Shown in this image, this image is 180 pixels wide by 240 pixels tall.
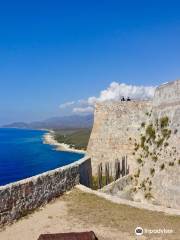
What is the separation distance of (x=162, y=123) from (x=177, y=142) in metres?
2.71

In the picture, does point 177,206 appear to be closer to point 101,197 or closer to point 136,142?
point 101,197

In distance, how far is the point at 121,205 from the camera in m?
17.8

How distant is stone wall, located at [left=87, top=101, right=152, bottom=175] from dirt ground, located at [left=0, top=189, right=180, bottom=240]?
1180 cm

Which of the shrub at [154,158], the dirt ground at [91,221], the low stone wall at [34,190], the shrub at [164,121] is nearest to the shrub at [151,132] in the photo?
the shrub at [164,121]

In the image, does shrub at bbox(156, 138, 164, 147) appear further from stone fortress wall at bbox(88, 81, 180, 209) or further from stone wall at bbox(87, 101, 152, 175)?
stone wall at bbox(87, 101, 152, 175)

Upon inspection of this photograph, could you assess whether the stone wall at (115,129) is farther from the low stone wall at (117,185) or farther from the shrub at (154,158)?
the shrub at (154,158)

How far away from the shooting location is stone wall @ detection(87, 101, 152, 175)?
29.5m

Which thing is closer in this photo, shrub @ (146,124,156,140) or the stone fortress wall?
the stone fortress wall

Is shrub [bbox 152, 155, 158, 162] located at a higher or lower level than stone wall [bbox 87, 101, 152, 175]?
lower

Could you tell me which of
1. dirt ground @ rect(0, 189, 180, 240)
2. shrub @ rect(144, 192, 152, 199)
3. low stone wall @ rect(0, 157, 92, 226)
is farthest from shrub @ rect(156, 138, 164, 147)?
dirt ground @ rect(0, 189, 180, 240)

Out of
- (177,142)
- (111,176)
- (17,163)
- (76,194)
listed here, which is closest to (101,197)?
(76,194)

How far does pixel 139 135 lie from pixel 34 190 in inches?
549

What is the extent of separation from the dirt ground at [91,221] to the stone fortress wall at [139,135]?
5.43 meters

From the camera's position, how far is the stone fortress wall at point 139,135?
22359 millimetres
